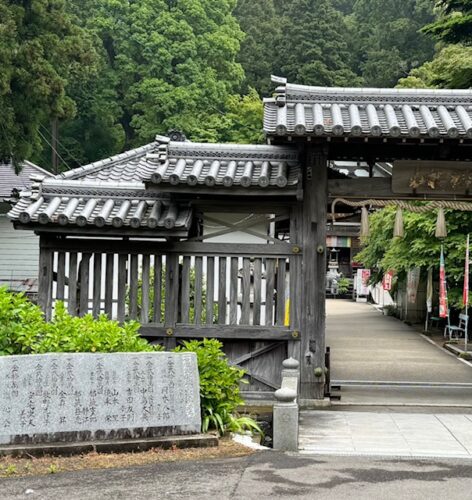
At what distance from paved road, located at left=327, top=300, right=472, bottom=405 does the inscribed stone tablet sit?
521 cm

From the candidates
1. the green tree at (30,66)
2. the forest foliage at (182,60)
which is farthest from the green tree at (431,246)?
the green tree at (30,66)

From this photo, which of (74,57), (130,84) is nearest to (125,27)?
(130,84)

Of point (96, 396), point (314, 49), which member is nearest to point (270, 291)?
point (96, 396)

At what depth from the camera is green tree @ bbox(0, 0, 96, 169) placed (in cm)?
2325

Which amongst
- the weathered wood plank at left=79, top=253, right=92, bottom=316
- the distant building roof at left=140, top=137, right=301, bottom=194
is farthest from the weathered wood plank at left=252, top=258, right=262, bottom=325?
the weathered wood plank at left=79, top=253, right=92, bottom=316

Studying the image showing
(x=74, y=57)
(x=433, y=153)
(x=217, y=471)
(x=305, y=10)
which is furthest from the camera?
(x=305, y=10)

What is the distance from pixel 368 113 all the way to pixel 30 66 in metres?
15.3

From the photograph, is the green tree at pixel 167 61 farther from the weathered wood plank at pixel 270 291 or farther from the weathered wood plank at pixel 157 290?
the weathered wood plank at pixel 270 291

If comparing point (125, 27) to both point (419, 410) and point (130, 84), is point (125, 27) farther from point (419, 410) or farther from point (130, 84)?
point (419, 410)

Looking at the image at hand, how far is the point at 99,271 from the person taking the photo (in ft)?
40.4

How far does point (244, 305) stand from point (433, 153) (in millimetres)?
4277

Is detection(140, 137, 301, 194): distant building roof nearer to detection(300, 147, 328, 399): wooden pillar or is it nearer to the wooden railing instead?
detection(300, 147, 328, 399): wooden pillar

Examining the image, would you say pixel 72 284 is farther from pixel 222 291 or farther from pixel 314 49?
pixel 314 49

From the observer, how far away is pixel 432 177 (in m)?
12.4
